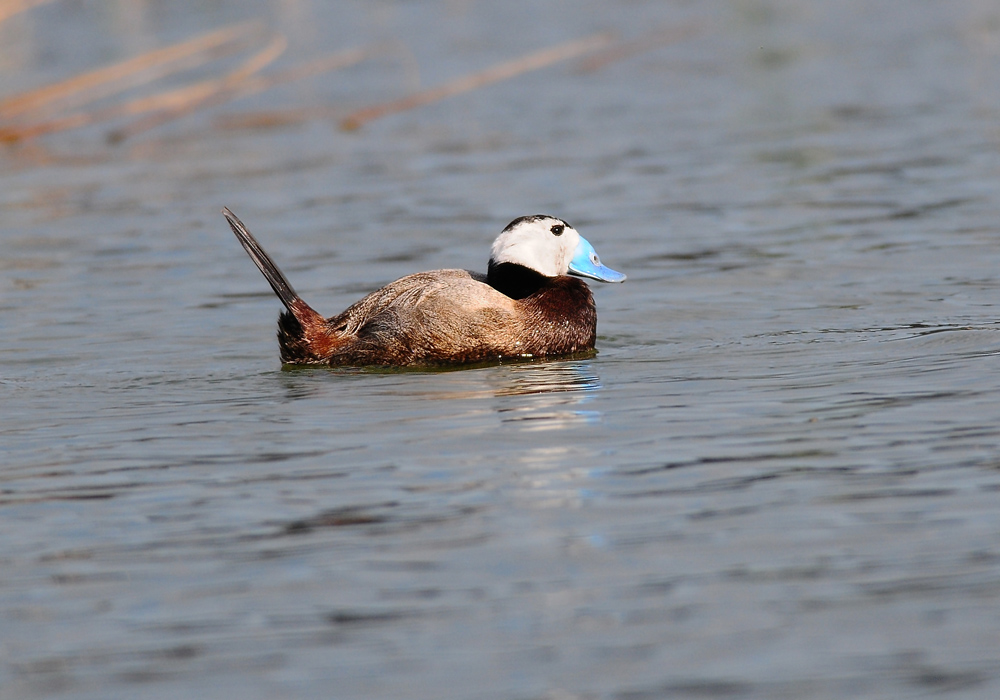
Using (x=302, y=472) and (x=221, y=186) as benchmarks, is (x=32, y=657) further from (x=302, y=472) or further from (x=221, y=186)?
(x=221, y=186)

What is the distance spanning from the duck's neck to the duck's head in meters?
0.02

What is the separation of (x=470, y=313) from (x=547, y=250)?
2.02 feet

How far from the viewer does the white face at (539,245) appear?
7523 mm

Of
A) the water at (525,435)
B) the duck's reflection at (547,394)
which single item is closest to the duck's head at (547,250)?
the water at (525,435)

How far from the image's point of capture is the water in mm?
3477

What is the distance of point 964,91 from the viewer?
1582 centimetres

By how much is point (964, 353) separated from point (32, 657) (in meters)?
4.38

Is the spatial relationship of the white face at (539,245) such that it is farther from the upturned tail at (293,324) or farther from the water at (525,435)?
the upturned tail at (293,324)

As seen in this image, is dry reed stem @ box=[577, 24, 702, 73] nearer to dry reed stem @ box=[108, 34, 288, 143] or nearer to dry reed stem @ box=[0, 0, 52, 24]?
dry reed stem @ box=[108, 34, 288, 143]

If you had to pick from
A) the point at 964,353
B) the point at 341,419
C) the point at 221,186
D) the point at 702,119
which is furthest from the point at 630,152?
the point at 341,419

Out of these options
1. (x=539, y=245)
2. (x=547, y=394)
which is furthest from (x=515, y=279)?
(x=547, y=394)

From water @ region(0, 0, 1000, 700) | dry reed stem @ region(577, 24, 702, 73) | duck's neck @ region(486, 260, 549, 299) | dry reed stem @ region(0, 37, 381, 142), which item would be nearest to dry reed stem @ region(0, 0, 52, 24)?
dry reed stem @ region(0, 37, 381, 142)

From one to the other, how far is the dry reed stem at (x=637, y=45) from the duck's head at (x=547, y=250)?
1057 centimetres

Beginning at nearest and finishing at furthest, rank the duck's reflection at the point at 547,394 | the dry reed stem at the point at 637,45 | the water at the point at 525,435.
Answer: the water at the point at 525,435 < the duck's reflection at the point at 547,394 < the dry reed stem at the point at 637,45
